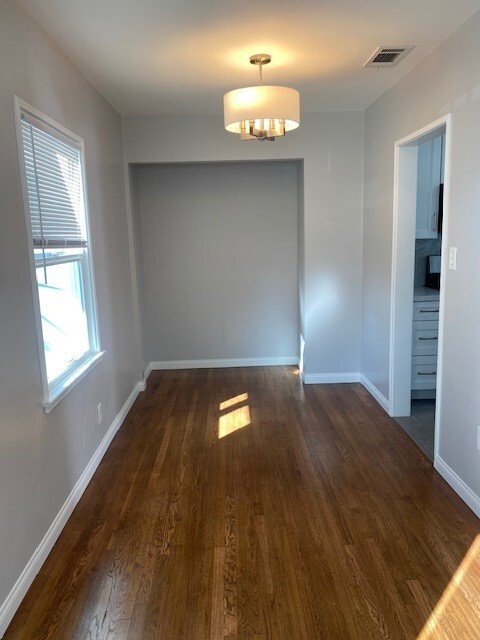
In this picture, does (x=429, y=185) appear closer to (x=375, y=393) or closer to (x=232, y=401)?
(x=375, y=393)

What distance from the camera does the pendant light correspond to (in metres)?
2.43

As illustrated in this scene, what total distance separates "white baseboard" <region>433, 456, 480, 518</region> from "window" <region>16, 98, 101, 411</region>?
7.32 ft

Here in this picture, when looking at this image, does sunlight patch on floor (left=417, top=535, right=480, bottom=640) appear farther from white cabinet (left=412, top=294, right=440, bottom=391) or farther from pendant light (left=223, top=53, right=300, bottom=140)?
pendant light (left=223, top=53, right=300, bottom=140)

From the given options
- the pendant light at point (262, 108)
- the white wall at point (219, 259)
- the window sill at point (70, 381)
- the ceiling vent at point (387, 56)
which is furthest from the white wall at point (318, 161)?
the window sill at point (70, 381)

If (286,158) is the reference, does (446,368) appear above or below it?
below

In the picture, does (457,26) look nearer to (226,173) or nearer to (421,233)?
(421,233)

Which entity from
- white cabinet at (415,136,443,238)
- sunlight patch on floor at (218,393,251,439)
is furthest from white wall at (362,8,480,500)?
sunlight patch on floor at (218,393,251,439)

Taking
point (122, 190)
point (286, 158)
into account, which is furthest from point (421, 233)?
point (122, 190)

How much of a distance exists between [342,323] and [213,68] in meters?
2.56

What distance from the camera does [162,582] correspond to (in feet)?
6.69

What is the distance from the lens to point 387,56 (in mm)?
2928

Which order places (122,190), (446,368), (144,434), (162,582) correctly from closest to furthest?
1. (162,582)
2. (446,368)
3. (144,434)
4. (122,190)

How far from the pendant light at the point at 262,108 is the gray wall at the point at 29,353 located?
995 mm

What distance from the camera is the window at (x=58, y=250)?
2250 mm
